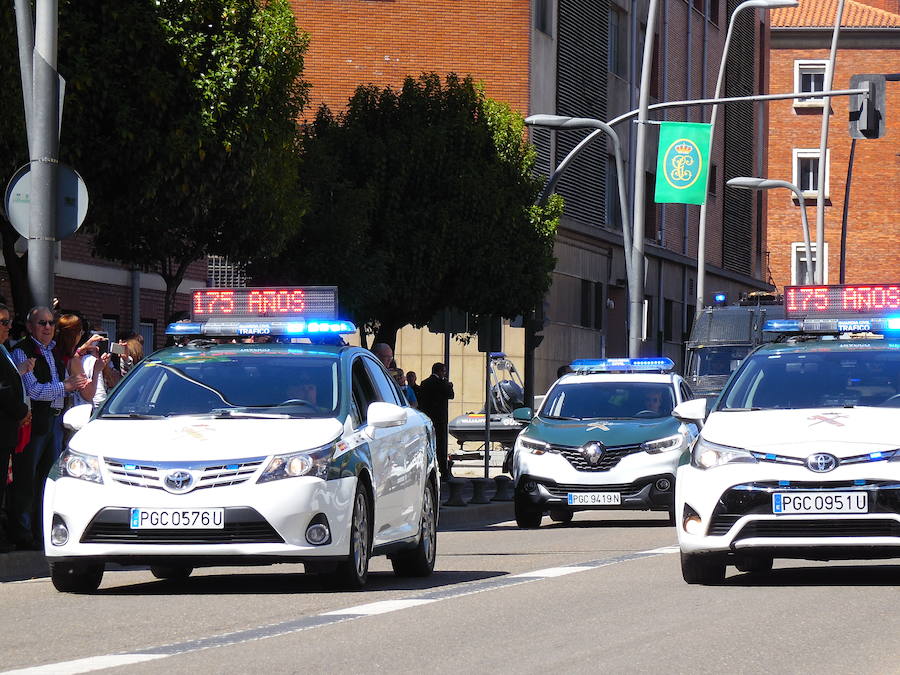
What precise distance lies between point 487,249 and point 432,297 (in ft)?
4.09

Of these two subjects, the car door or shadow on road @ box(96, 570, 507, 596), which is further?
the car door

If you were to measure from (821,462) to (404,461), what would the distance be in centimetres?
281

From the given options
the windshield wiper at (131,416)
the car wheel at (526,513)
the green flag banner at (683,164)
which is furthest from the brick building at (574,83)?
the windshield wiper at (131,416)

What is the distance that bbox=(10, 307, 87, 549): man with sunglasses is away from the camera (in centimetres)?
1535

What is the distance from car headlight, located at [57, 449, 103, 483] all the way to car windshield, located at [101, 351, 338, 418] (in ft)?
2.07

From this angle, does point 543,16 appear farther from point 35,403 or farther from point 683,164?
point 35,403

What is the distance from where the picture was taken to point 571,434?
22.0 meters

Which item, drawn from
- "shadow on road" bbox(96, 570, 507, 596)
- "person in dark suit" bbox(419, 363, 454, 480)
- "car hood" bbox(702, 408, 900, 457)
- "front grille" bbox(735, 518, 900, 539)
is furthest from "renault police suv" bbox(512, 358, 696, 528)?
"front grille" bbox(735, 518, 900, 539)

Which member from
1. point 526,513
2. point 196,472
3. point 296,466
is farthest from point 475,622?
point 526,513

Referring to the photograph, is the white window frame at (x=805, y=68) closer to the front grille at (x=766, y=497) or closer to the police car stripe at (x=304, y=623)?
A: the police car stripe at (x=304, y=623)

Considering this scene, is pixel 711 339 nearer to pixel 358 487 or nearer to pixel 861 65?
pixel 358 487

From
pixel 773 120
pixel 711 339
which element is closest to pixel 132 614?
pixel 711 339

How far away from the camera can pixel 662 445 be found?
2186cm

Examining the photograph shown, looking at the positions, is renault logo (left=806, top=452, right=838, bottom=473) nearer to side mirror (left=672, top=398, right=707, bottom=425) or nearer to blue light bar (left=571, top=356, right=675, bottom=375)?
side mirror (left=672, top=398, right=707, bottom=425)
